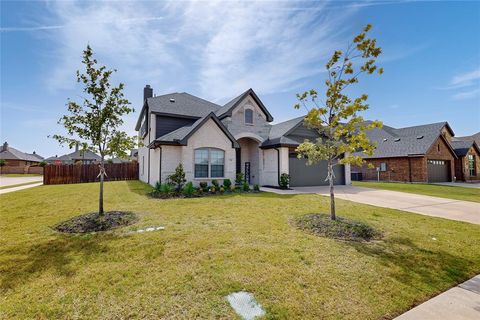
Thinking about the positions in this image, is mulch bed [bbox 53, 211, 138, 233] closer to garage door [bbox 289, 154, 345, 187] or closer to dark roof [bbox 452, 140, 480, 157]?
garage door [bbox 289, 154, 345, 187]

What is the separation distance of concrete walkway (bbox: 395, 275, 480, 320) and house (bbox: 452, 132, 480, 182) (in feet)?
108

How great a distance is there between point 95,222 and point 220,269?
15.9 feet

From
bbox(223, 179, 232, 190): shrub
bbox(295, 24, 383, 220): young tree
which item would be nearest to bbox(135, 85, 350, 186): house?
bbox(223, 179, 232, 190): shrub

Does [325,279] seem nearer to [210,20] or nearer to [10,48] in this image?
[210,20]

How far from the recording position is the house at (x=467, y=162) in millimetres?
26141

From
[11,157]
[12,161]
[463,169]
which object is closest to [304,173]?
[463,169]

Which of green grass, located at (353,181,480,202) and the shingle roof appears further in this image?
the shingle roof

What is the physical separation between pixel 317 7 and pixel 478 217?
10145 millimetres

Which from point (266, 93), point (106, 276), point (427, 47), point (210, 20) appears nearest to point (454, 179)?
point (427, 47)

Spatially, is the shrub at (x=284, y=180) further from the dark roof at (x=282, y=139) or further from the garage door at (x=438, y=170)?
the garage door at (x=438, y=170)

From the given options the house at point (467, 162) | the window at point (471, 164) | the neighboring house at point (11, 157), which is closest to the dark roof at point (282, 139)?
the house at point (467, 162)

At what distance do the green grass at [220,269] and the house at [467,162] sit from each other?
28.2 m

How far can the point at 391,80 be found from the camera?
1550 centimetres

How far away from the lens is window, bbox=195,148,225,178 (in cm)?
1413
